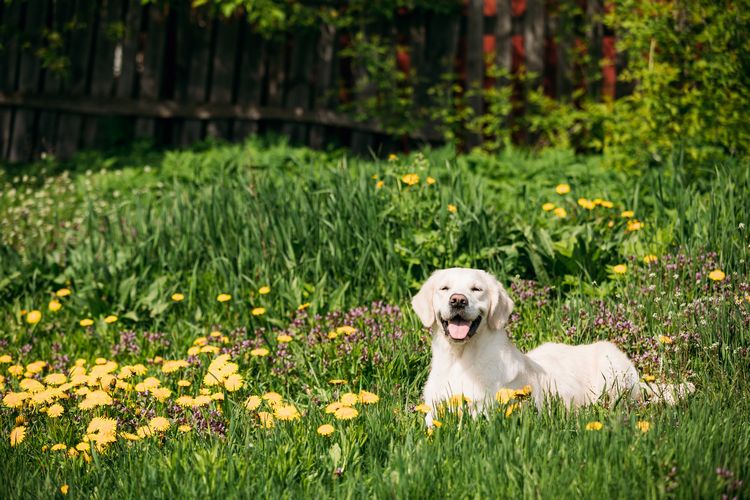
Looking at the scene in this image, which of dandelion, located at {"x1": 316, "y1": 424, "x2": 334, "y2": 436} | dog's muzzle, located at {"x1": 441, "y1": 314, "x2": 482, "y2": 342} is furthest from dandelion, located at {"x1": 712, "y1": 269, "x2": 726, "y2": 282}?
dandelion, located at {"x1": 316, "y1": 424, "x2": 334, "y2": 436}

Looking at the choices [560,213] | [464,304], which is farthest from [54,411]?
[560,213]

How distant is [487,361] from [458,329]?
0.58 ft

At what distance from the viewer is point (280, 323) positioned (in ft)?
15.1

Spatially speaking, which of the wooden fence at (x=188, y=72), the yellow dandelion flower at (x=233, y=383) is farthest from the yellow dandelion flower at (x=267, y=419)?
the wooden fence at (x=188, y=72)

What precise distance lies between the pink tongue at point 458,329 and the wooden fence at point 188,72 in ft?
18.4

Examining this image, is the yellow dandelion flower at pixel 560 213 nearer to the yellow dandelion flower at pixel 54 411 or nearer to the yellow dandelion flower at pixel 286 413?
the yellow dandelion flower at pixel 286 413

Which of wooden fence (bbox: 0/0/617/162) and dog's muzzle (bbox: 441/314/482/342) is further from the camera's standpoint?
wooden fence (bbox: 0/0/617/162)

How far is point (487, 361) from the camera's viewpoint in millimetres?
3381

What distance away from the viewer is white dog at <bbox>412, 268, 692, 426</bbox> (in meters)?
3.34

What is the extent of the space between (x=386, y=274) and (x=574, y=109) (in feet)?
14.5

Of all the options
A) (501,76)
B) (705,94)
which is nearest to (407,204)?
(705,94)

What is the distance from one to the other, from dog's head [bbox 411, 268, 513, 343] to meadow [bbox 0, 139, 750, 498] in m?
0.39

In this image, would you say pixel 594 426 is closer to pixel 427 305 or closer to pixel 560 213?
pixel 427 305

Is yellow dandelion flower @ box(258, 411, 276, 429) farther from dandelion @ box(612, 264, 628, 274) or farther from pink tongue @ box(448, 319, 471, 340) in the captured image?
dandelion @ box(612, 264, 628, 274)
